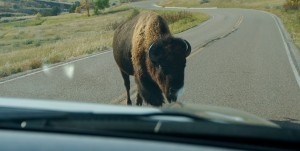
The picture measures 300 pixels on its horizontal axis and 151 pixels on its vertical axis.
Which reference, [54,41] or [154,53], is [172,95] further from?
[54,41]

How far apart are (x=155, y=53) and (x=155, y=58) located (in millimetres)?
68

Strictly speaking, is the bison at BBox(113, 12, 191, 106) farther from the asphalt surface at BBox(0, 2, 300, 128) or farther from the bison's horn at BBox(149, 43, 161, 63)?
the asphalt surface at BBox(0, 2, 300, 128)

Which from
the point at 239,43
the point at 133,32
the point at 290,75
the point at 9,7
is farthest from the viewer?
the point at 9,7

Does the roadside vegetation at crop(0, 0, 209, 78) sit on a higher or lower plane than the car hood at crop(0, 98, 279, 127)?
lower

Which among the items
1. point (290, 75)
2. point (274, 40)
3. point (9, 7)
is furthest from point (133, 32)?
point (9, 7)

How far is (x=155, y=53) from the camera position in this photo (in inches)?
264

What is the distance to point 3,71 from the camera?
14.1 metres

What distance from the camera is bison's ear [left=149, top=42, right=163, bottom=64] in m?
6.65

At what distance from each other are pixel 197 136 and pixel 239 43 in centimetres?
2054

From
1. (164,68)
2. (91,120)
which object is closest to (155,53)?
(164,68)

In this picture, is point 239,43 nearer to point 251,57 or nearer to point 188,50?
point 251,57

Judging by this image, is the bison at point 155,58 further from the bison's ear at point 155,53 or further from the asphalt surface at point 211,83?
the asphalt surface at point 211,83

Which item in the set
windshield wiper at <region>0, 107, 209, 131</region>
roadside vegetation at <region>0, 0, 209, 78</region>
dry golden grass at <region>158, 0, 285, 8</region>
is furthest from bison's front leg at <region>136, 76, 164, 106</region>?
dry golden grass at <region>158, 0, 285, 8</region>

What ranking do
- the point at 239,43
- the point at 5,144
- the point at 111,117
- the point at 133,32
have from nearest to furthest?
the point at 5,144
the point at 111,117
the point at 133,32
the point at 239,43
